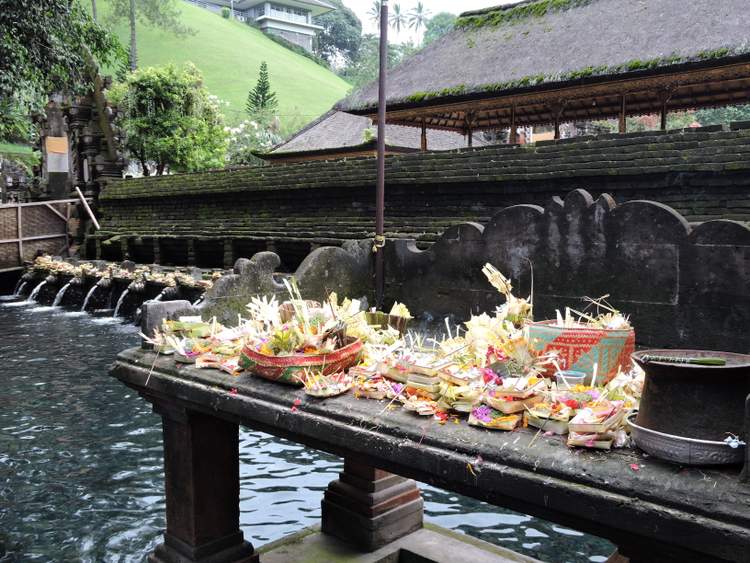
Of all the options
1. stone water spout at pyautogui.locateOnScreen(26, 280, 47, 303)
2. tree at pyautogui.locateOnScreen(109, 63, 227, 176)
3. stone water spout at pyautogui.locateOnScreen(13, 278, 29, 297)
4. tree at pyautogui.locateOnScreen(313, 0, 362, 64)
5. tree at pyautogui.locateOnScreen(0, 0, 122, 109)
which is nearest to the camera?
tree at pyautogui.locateOnScreen(0, 0, 122, 109)

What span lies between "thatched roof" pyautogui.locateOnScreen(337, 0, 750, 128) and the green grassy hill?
44.7 m

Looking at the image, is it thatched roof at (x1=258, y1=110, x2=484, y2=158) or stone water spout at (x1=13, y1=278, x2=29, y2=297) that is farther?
thatched roof at (x1=258, y1=110, x2=484, y2=158)

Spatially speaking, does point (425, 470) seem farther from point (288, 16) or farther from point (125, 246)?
point (288, 16)

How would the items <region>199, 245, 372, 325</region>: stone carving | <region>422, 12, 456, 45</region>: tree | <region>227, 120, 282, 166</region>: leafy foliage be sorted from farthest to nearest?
1. <region>422, 12, 456, 45</region>: tree
2. <region>227, 120, 282, 166</region>: leafy foliage
3. <region>199, 245, 372, 325</region>: stone carving

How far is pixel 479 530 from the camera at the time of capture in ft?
18.3

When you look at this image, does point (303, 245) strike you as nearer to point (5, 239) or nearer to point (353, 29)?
point (5, 239)

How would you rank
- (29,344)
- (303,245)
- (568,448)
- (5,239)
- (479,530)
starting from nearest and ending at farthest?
(568,448) → (479,530) → (29,344) → (303,245) → (5,239)

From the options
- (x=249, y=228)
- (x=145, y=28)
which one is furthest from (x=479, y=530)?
(x=145, y=28)

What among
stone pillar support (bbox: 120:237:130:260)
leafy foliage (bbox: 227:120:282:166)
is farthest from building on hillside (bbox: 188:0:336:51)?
stone pillar support (bbox: 120:237:130:260)

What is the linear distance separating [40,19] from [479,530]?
49.7 feet

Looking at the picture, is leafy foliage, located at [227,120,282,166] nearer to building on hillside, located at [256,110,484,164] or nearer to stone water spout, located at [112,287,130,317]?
building on hillside, located at [256,110,484,164]

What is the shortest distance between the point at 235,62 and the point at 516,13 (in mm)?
62957

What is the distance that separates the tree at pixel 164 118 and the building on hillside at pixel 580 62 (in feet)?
36.6

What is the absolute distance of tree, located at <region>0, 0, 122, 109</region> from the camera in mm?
15109
